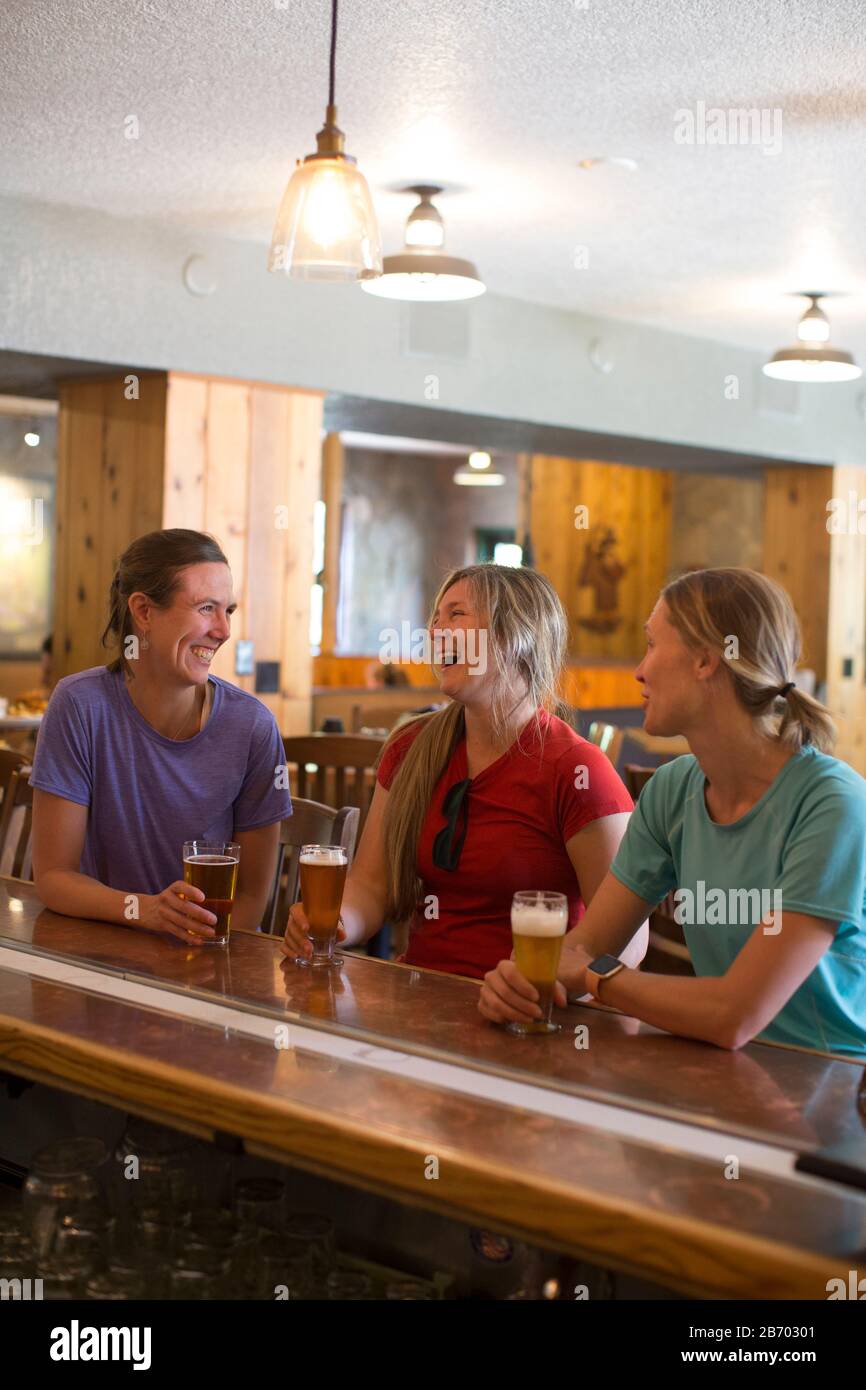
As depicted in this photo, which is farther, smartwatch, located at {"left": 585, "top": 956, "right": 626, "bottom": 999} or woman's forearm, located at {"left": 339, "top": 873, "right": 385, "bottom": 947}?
woman's forearm, located at {"left": 339, "top": 873, "right": 385, "bottom": 947}

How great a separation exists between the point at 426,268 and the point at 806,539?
4.03m

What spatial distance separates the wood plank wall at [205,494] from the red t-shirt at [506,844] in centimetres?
304

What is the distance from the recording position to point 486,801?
2.17 meters

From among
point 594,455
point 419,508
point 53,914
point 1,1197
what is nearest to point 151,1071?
point 1,1197

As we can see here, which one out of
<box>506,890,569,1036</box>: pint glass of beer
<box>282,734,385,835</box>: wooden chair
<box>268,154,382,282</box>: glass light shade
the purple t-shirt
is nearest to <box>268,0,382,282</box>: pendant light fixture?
<box>268,154,382,282</box>: glass light shade

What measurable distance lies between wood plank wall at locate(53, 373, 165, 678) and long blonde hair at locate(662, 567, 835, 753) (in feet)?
11.2

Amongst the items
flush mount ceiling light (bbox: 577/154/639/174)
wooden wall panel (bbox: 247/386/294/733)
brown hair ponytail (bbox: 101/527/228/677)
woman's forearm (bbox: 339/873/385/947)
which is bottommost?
woman's forearm (bbox: 339/873/385/947)

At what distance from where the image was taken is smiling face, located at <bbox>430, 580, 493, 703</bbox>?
2.14 m

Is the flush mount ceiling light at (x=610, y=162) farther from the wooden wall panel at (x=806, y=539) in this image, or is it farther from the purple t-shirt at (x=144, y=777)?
the wooden wall panel at (x=806, y=539)

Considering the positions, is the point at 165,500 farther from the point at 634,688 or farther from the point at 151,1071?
the point at 634,688

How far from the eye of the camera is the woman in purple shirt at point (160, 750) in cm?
225

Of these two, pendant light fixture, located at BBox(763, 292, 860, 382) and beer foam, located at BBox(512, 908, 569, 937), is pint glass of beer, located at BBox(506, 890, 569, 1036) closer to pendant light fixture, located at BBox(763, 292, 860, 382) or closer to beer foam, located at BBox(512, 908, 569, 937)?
beer foam, located at BBox(512, 908, 569, 937)

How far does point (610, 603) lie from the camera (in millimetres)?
10898

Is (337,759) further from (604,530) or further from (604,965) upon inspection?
(604,530)
